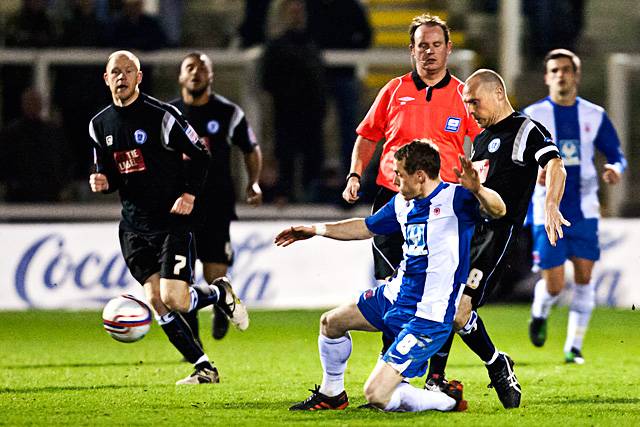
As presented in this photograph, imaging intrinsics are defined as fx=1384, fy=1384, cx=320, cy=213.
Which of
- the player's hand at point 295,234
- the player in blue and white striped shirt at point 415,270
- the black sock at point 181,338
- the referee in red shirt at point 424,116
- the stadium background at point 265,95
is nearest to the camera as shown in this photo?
the player in blue and white striped shirt at point 415,270

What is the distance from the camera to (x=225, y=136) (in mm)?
10055

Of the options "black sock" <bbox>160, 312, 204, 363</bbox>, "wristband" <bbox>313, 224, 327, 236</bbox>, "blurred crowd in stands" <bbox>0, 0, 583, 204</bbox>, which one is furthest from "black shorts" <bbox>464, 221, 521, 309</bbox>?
"blurred crowd in stands" <bbox>0, 0, 583, 204</bbox>

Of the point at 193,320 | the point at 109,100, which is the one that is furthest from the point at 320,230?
the point at 109,100

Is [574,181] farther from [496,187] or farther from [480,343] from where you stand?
[480,343]

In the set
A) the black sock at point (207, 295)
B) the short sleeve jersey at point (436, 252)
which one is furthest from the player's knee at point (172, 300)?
the short sleeve jersey at point (436, 252)

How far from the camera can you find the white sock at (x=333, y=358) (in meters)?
7.07

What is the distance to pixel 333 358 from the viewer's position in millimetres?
7090

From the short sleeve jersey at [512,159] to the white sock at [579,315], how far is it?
9.08ft

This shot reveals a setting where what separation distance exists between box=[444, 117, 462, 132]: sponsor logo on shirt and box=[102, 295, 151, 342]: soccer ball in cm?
214

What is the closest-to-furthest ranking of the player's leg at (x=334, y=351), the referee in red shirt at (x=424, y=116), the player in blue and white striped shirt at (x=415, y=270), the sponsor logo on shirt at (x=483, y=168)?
the player in blue and white striped shirt at (x=415, y=270)
the player's leg at (x=334, y=351)
the sponsor logo on shirt at (x=483, y=168)
the referee in red shirt at (x=424, y=116)

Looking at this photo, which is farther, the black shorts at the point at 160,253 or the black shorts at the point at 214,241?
the black shorts at the point at 214,241

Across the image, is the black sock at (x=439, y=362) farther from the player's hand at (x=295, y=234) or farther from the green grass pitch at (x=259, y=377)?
the player's hand at (x=295, y=234)

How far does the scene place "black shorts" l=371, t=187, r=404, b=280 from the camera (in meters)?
7.66

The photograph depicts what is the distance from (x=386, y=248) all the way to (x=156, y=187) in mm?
1675
